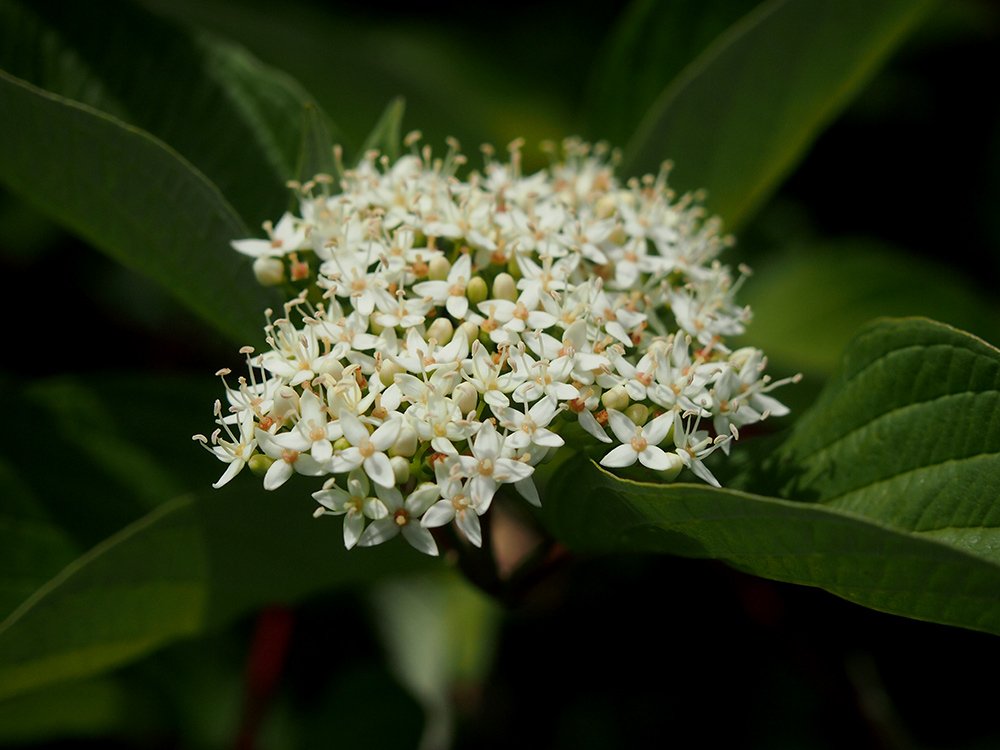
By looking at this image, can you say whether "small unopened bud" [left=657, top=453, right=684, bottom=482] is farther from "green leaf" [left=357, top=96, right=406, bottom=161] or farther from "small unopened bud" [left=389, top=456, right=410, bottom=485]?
"green leaf" [left=357, top=96, right=406, bottom=161]

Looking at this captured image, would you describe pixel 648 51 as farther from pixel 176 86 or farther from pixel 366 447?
pixel 366 447

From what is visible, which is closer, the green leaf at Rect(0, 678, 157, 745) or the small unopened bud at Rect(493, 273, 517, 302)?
the small unopened bud at Rect(493, 273, 517, 302)

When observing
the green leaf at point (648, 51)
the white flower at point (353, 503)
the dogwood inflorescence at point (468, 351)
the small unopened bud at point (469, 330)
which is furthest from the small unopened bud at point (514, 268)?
the green leaf at point (648, 51)

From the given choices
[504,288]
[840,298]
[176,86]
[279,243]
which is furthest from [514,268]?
[840,298]

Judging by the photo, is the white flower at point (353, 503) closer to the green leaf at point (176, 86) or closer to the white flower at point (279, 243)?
the white flower at point (279, 243)

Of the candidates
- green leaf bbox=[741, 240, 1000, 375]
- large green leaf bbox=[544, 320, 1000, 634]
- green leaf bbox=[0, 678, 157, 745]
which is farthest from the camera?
green leaf bbox=[741, 240, 1000, 375]

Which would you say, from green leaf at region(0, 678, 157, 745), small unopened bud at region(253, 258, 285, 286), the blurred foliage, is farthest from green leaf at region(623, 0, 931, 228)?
green leaf at region(0, 678, 157, 745)

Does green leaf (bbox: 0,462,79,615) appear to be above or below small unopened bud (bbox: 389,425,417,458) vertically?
below

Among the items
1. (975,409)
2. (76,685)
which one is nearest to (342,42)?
(76,685)
